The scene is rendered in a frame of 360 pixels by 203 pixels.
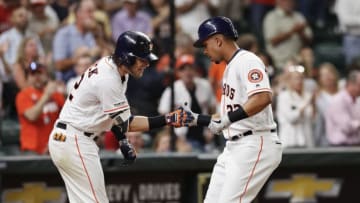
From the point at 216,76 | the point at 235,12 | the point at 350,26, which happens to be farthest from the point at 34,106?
the point at 350,26

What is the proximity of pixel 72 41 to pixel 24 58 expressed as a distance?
0.88m

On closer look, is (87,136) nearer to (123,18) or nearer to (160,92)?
(160,92)

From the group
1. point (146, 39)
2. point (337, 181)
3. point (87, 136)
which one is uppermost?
point (146, 39)

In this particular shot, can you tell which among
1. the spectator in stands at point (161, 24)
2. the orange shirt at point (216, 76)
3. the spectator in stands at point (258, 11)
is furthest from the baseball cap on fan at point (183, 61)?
the spectator in stands at point (258, 11)

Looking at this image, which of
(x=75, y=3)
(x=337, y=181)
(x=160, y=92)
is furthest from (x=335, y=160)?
(x=75, y=3)

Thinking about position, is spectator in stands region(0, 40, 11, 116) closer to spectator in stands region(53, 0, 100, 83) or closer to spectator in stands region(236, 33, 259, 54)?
spectator in stands region(53, 0, 100, 83)

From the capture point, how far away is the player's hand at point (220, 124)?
7.26 meters

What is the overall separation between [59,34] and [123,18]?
1.12 meters

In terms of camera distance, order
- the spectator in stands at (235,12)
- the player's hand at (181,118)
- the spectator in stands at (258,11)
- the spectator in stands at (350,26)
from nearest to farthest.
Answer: the player's hand at (181,118) < the spectator in stands at (350,26) < the spectator in stands at (258,11) < the spectator in stands at (235,12)

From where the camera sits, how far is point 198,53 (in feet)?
40.9

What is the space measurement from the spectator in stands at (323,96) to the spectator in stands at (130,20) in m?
2.25

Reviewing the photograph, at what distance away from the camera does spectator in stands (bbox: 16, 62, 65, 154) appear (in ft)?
33.2

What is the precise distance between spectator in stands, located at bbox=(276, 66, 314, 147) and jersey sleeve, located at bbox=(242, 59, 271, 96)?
351 cm

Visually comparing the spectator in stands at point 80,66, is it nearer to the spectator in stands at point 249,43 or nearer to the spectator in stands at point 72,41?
the spectator in stands at point 72,41
